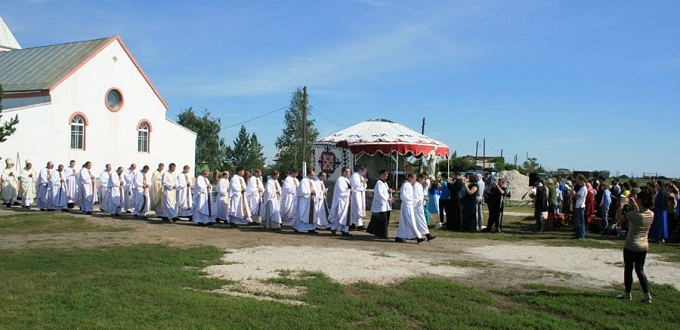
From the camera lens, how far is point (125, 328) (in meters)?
6.16

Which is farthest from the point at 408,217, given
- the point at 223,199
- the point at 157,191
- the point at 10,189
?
the point at 10,189

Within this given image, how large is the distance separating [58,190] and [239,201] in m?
7.76

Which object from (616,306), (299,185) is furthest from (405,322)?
(299,185)

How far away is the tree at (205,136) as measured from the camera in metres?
66.5

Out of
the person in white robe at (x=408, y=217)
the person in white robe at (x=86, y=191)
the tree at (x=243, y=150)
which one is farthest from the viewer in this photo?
the tree at (x=243, y=150)

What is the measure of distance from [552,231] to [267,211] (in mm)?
8641

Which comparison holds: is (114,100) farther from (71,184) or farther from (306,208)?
(306,208)

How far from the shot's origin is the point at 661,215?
15.2 metres

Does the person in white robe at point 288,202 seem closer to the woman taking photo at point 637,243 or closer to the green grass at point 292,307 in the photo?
the green grass at point 292,307

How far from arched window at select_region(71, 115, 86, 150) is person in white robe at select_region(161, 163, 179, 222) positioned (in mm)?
18116

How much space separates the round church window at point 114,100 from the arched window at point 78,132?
6.88ft

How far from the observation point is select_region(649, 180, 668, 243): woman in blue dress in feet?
49.6

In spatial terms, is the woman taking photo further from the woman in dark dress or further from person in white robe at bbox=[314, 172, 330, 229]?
person in white robe at bbox=[314, 172, 330, 229]

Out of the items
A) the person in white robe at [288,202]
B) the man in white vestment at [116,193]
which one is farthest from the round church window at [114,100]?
the person in white robe at [288,202]
